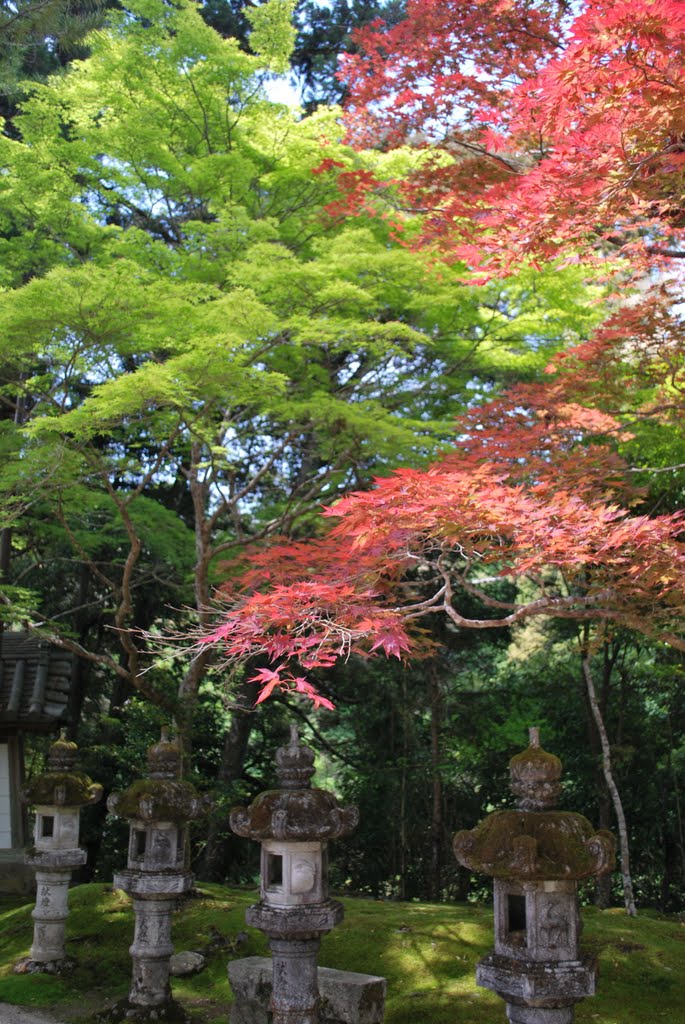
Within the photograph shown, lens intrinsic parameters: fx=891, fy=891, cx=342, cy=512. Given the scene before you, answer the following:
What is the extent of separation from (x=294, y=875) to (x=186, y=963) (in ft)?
9.96

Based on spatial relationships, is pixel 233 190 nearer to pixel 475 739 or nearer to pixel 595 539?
pixel 595 539

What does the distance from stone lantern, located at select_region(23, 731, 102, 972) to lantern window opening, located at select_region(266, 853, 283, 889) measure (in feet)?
10.0

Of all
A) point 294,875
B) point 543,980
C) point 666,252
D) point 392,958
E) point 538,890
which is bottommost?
point 392,958

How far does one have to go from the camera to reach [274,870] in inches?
215

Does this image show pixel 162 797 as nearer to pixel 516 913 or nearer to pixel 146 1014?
pixel 146 1014

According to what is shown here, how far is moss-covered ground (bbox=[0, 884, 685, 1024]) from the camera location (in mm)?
6453

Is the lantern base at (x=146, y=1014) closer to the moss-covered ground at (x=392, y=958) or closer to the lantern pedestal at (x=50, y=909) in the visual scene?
the moss-covered ground at (x=392, y=958)

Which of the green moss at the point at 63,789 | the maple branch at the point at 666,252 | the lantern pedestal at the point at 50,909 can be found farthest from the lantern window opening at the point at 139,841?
the maple branch at the point at 666,252

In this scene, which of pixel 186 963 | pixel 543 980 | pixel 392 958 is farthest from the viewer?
pixel 186 963

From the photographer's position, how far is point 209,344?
26.8ft

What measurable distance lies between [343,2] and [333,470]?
34.9ft

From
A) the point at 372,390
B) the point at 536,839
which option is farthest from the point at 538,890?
the point at 372,390

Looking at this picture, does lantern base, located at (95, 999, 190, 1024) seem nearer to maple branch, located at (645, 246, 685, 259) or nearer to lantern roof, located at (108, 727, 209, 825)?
lantern roof, located at (108, 727, 209, 825)

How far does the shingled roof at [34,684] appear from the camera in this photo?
11367mm
